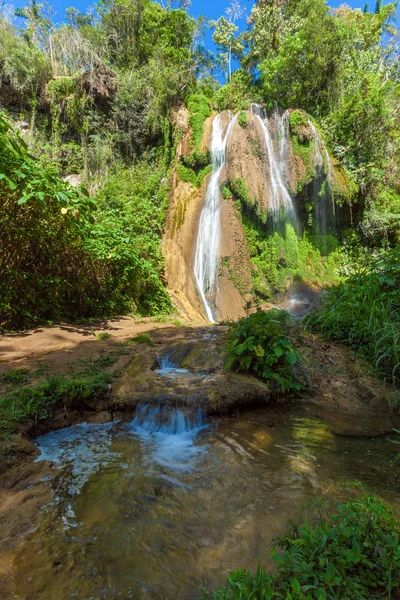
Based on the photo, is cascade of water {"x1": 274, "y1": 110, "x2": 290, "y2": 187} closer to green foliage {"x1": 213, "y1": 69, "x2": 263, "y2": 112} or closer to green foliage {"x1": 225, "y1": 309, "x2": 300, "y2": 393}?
green foliage {"x1": 213, "y1": 69, "x2": 263, "y2": 112}

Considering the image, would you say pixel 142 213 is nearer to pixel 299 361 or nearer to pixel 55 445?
pixel 299 361

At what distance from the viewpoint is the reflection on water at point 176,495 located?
165 cm

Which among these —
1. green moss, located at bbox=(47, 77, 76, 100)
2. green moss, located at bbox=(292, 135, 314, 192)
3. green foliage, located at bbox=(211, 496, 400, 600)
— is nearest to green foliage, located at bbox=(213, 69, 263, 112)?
green moss, located at bbox=(292, 135, 314, 192)

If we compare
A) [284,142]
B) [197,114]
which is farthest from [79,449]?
[197,114]

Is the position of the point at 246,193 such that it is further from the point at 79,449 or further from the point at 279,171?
the point at 79,449

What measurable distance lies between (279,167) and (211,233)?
14.6 ft

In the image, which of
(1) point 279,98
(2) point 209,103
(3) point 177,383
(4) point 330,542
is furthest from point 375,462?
(1) point 279,98

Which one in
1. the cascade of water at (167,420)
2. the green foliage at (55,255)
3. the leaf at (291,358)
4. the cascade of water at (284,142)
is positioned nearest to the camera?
the cascade of water at (167,420)

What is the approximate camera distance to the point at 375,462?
8.54 ft

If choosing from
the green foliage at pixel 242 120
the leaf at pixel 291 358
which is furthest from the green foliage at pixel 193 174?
→ the leaf at pixel 291 358

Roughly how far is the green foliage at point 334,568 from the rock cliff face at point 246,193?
8.70 metres

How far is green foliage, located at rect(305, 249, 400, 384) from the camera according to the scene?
4.09 meters

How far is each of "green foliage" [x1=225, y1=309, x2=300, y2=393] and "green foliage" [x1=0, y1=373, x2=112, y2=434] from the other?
169 centimetres

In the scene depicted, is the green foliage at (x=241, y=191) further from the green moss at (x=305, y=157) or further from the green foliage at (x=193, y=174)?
the green moss at (x=305, y=157)
